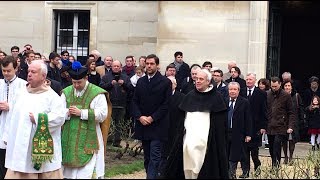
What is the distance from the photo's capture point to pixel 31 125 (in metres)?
8.73

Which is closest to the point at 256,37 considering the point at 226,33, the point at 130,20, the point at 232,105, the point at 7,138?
the point at 226,33

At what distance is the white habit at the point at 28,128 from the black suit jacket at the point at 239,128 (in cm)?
377

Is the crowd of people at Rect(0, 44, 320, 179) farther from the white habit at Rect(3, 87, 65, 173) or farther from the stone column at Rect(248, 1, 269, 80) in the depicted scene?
the stone column at Rect(248, 1, 269, 80)

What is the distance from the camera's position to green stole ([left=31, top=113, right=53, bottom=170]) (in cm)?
870

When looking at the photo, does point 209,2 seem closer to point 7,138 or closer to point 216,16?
point 216,16

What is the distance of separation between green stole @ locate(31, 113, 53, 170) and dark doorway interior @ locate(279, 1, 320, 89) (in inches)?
690

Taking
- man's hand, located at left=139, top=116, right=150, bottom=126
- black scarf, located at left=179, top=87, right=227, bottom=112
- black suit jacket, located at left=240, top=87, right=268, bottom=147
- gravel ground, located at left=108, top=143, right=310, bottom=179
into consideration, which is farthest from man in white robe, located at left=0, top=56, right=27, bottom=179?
black suit jacket, located at left=240, top=87, right=268, bottom=147

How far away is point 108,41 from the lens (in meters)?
20.2

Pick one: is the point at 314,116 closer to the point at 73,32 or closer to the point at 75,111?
the point at 73,32

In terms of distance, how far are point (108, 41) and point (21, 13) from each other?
284 centimetres

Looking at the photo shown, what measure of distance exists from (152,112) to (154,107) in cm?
9

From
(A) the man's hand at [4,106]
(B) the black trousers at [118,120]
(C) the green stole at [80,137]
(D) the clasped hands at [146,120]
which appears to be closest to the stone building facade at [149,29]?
(B) the black trousers at [118,120]

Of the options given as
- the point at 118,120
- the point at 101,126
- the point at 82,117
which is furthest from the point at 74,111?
the point at 118,120

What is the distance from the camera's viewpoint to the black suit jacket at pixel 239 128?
11766mm
